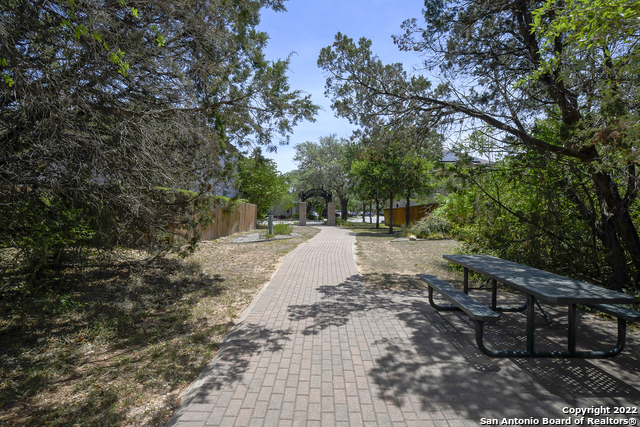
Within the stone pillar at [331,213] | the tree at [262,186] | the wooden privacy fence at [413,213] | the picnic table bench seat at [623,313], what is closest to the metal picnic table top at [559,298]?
the picnic table bench seat at [623,313]

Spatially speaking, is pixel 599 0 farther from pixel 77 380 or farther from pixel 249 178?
pixel 249 178

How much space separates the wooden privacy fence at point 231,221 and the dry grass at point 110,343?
588cm

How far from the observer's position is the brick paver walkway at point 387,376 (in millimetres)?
2877

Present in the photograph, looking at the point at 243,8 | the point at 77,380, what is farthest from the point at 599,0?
the point at 77,380

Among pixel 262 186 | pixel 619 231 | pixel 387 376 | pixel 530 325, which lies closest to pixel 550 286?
pixel 530 325

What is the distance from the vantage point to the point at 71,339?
4652 millimetres

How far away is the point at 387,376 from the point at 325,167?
1695 inches

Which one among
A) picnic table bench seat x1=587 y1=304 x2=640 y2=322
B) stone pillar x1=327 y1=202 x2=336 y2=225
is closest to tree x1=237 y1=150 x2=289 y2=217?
stone pillar x1=327 y1=202 x2=336 y2=225

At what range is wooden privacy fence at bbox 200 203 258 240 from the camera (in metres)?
16.5

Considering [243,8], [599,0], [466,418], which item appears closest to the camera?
[466,418]

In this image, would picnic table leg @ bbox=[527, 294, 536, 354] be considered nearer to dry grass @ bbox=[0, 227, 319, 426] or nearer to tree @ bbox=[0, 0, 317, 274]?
dry grass @ bbox=[0, 227, 319, 426]

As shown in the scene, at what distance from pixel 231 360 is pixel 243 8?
602cm

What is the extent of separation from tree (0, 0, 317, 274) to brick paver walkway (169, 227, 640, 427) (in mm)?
2811

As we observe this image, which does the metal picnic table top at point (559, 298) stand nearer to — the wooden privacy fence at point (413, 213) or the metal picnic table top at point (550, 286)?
the metal picnic table top at point (550, 286)
